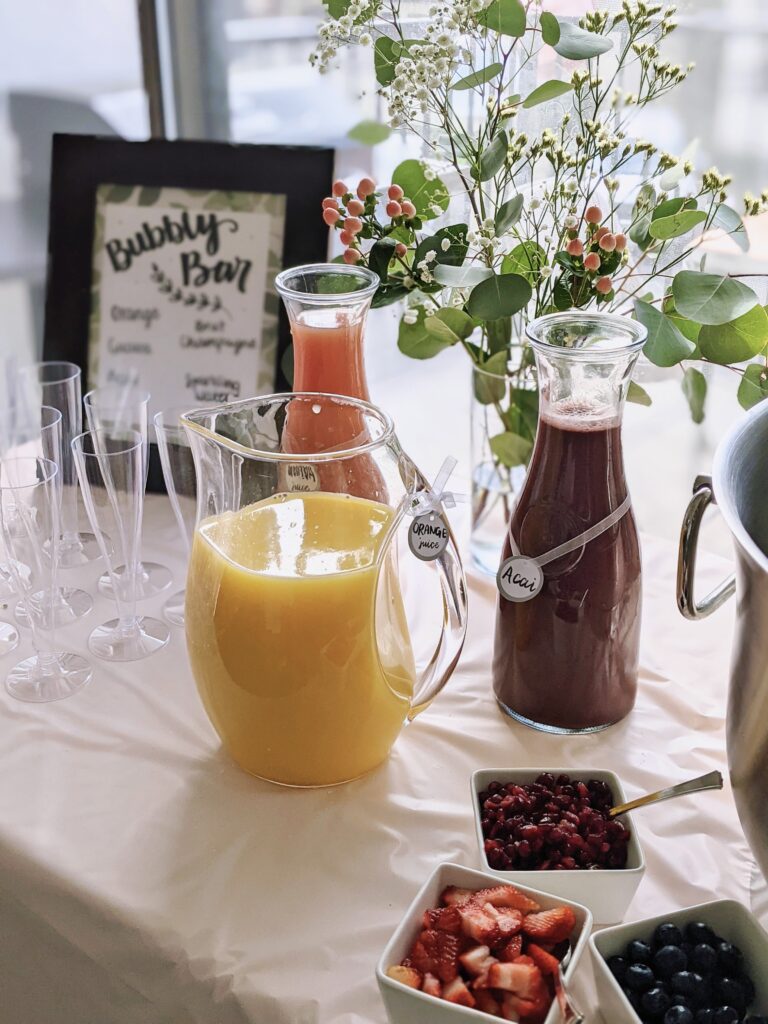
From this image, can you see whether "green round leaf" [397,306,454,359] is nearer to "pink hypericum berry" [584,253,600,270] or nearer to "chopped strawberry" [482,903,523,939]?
"pink hypericum berry" [584,253,600,270]

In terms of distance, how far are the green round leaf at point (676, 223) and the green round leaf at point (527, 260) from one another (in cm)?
9

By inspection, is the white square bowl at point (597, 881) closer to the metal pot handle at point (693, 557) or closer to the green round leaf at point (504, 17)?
the metal pot handle at point (693, 557)

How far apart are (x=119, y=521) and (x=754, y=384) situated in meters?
0.53

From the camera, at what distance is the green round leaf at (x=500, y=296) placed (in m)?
0.80

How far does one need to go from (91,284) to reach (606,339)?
0.75 metres

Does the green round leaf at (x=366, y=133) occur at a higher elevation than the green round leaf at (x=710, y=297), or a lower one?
higher

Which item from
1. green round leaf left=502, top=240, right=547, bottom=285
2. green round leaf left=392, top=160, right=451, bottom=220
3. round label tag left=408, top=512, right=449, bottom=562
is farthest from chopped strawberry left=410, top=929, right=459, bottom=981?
green round leaf left=392, top=160, right=451, bottom=220

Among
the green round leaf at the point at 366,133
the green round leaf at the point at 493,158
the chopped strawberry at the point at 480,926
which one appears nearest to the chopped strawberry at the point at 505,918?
the chopped strawberry at the point at 480,926

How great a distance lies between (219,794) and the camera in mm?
736

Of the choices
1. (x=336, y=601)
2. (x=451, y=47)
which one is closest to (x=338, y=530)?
(x=336, y=601)

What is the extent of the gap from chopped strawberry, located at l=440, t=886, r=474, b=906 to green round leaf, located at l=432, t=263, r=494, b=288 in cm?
44

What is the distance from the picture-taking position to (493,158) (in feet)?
2.66

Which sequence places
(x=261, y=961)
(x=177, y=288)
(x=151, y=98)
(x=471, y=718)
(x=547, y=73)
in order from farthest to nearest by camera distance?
(x=151, y=98), (x=177, y=288), (x=547, y=73), (x=471, y=718), (x=261, y=961)

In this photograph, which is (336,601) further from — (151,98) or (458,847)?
(151,98)
